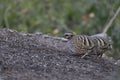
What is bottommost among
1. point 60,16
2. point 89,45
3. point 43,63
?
point 43,63

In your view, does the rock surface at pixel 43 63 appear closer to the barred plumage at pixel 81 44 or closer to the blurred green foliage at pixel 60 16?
the barred plumage at pixel 81 44

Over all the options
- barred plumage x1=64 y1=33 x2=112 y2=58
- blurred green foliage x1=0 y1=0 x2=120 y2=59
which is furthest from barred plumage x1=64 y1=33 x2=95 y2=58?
blurred green foliage x1=0 y1=0 x2=120 y2=59

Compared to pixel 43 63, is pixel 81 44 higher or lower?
higher

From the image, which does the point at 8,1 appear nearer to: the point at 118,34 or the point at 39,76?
the point at 118,34

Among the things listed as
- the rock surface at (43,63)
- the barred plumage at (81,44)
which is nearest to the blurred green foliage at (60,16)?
the rock surface at (43,63)

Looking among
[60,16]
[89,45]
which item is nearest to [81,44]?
[89,45]

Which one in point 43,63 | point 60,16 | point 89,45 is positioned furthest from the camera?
point 60,16

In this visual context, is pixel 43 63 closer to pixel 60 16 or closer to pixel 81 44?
pixel 81 44
